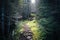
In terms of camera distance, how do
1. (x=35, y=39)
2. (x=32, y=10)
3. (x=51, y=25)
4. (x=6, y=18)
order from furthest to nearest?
(x=32, y=10), (x=35, y=39), (x=6, y=18), (x=51, y=25)

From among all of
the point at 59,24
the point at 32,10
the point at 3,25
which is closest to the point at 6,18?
the point at 3,25

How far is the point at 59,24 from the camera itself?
24.1 feet

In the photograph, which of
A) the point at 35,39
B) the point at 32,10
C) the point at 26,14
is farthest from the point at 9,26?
the point at 32,10

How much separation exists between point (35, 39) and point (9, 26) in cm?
256

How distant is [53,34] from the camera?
7.89 metres

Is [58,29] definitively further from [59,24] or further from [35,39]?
[35,39]

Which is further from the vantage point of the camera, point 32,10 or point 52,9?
point 32,10

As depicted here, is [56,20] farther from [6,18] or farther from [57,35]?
[6,18]

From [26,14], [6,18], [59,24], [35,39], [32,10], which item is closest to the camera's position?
[59,24]

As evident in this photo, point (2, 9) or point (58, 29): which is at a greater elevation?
point (2, 9)

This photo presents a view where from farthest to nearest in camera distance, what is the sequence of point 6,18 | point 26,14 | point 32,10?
point 32,10 → point 26,14 → point 6,18

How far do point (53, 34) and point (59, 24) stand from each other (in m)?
0.81

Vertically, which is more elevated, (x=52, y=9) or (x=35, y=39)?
(x=52, y=9)

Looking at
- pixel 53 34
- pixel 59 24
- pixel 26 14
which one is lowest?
pixel 26 14
